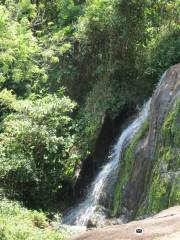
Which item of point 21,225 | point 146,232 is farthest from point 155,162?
point 146,232

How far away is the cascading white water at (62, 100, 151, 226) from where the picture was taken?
15922mm

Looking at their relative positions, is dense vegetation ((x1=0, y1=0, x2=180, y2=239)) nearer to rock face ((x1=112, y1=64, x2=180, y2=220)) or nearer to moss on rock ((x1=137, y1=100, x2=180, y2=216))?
rock face ((x1=112, y1=64, x2=180, y2=220))

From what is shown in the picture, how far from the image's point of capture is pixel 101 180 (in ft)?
55.4

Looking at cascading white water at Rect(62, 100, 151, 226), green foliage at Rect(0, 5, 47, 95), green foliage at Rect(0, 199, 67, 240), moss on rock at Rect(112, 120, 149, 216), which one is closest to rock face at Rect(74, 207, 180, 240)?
green foliage at Rect(0, 199, 67, 240)

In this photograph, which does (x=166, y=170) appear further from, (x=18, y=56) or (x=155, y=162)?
(x=18, y=56)

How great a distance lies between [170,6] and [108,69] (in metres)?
3.36

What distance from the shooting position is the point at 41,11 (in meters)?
27.9

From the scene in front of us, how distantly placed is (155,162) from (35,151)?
18.2ft

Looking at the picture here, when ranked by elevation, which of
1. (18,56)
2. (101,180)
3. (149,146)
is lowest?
(101,180)

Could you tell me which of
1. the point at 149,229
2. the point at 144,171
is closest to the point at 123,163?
the point at 144,171

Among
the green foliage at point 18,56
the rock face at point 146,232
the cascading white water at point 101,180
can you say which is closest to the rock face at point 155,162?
the cascading white water at point 101,180

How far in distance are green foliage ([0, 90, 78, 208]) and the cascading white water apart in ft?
3.53

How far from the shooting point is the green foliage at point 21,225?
1045 centimetres

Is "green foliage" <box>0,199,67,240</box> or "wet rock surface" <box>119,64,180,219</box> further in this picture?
"wet rock surface" <box>119,64,180,219</box>
